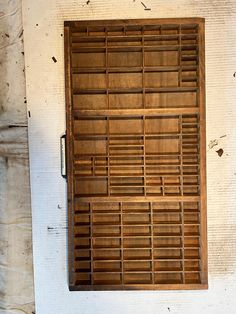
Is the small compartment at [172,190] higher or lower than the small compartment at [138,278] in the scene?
higher

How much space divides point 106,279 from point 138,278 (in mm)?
120

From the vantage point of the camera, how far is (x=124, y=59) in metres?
1.27

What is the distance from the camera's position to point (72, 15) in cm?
128

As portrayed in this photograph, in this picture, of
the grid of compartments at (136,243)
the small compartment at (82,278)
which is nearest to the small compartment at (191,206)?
the grid of compartments at (136,243)

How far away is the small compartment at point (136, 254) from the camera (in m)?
1.28

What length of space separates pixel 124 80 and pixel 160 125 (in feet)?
0.70

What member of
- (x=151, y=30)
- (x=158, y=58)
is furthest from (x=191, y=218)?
(x=151, y=30)

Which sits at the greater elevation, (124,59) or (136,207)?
(124,59)

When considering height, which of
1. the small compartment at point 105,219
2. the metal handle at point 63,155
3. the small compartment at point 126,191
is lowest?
the small compartment at point 105,219

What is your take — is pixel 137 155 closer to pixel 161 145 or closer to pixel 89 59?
pixel 161 145

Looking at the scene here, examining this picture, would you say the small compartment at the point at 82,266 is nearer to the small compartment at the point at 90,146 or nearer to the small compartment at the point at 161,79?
the small compartment at the point at 90,146

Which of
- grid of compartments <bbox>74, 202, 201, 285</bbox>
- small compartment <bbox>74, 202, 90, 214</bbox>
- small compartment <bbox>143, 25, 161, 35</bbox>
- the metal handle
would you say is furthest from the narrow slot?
small compartment <bbox>143, 25, 161, 35</bbox>

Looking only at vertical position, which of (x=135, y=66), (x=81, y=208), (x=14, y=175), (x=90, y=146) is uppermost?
(x=135, y=66)

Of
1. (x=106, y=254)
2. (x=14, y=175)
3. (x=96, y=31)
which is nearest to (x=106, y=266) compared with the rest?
(x=106, y=254)
